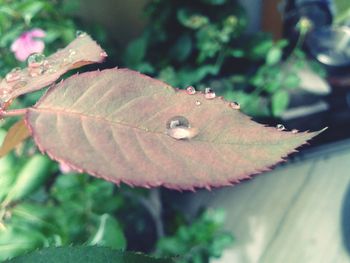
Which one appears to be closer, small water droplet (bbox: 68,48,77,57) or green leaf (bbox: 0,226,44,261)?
small water droplet (bbox: 68,48,77,57)

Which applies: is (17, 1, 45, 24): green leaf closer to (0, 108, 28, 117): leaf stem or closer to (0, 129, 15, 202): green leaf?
(0, 129, 15, 202): green leaf

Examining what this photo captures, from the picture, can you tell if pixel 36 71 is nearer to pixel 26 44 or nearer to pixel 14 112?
pixel 14 112

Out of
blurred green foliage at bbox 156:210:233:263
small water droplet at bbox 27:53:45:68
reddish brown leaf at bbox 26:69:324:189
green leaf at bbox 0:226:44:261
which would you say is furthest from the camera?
blurred green foliage at bbox 156:210:233:263

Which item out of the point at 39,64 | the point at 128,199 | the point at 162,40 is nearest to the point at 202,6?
the point at 162,40

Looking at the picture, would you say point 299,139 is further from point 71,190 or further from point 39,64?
point 71,190

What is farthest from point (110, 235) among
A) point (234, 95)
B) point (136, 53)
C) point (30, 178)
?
point (136, 53)

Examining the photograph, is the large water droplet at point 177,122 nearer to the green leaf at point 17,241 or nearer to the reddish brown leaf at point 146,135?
the reddish brown leaf at point 146,135

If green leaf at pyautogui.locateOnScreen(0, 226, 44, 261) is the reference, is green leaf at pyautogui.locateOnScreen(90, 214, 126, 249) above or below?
below

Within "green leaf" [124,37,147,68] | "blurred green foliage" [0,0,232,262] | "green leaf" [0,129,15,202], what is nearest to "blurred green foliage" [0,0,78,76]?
"blurred green foliage" [0,0,232,262]
